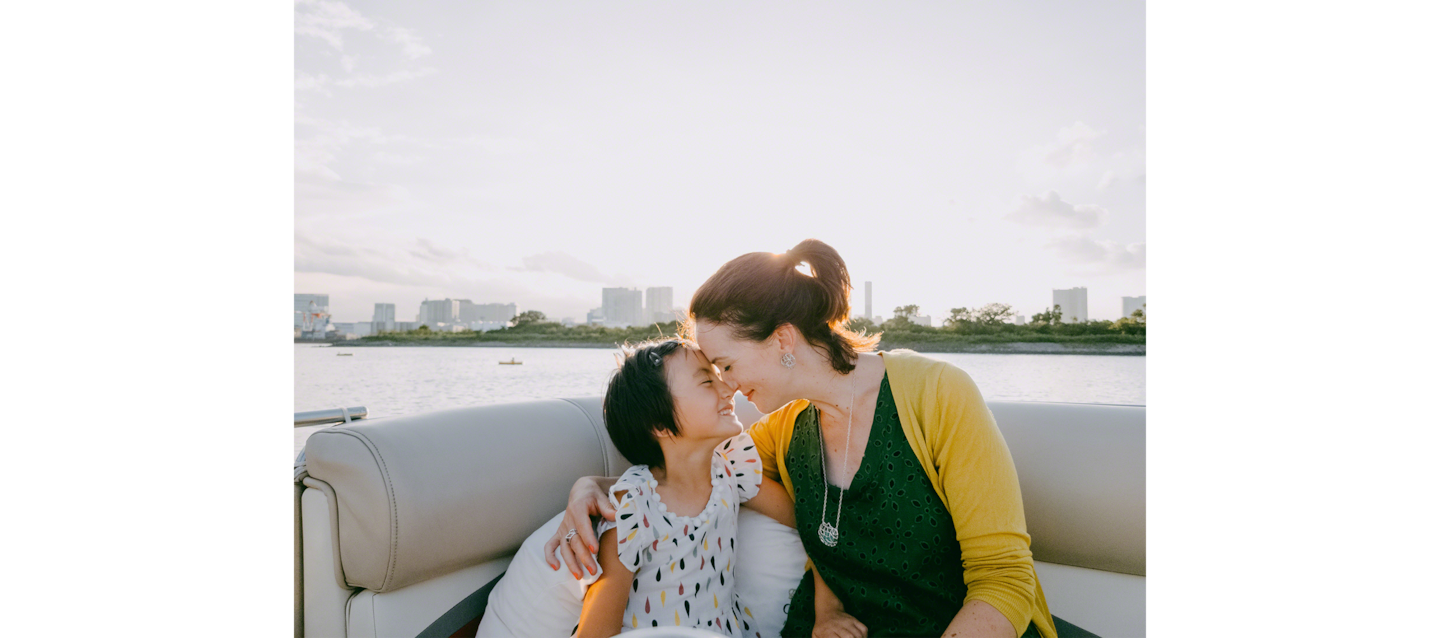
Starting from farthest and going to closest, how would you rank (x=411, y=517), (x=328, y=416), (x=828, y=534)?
(x=328, y=416), (x=828, y=534), (x=411, y=517)

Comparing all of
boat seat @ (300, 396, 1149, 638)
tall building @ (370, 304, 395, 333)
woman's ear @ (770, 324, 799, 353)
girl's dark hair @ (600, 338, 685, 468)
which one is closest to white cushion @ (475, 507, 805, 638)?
boat seat @ (300, 396, 1149, 638)

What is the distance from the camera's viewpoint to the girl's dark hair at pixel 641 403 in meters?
1.43

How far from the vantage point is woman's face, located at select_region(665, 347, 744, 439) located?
1.41 m

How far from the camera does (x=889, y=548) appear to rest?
1373mm

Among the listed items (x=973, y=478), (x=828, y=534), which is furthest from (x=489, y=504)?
(x=973, y=478)

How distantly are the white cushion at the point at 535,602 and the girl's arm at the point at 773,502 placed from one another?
0.47 metres

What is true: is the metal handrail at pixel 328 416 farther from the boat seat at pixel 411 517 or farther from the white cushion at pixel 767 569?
the white cushion at pixel 767 569

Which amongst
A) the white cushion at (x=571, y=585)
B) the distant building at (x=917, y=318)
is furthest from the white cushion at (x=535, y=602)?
the distant building at (x=917, y=318)

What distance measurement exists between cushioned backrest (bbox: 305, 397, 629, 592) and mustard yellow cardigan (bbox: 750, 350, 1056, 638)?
2.85 ft

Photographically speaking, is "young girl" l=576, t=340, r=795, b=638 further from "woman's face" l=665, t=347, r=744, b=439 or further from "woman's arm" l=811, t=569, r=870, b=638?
"woman's arm" l=811, t=569, r=870, b=638

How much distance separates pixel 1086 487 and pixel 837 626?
775 mm

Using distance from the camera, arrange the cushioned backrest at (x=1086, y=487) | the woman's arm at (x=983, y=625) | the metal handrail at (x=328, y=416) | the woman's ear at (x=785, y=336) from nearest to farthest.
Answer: the woman's arm at (x=983, y=625) < the woman's ear at (x=785, y=336) < the metal handrail at (x=328, y=416) < the cushioned backrest at (x=1086, y=487)

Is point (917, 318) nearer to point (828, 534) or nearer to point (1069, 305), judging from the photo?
point (1069, 305)
